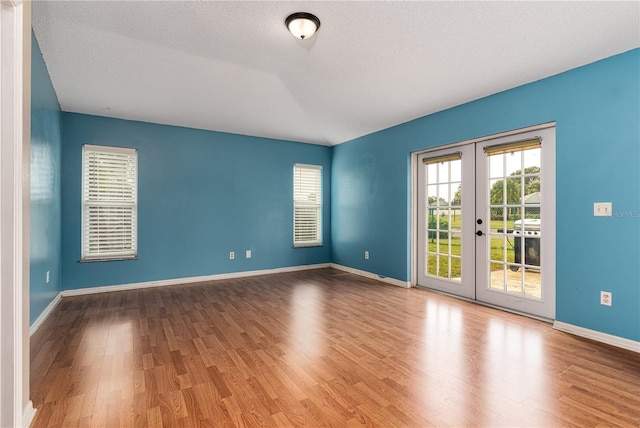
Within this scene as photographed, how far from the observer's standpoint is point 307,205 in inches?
256

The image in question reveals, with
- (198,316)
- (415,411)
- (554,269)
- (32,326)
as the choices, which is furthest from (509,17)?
(32,326)

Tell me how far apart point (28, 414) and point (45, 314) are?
2266mm

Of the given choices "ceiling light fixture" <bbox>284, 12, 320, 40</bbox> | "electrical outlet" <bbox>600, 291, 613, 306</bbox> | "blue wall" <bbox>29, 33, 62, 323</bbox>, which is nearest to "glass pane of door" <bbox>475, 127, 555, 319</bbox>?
"electrical outlet" <bbox>600, 291, 613, 306</bbox>

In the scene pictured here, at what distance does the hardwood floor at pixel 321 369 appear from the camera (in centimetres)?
181

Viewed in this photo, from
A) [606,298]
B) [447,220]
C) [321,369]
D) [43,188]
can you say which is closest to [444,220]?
[447,220]

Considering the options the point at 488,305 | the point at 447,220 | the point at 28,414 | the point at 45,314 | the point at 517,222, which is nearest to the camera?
the point at 28,414

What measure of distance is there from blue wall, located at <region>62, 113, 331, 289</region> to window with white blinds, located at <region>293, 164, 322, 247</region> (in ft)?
0.46

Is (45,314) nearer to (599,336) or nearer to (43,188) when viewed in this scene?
(43,188)

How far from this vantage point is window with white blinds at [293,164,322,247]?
6.35 m

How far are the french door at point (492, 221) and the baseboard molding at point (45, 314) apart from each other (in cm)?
471

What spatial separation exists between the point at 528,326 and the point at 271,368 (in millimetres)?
2629

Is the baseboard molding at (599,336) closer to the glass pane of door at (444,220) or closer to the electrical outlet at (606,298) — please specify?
the electrical outlet at (606,298)

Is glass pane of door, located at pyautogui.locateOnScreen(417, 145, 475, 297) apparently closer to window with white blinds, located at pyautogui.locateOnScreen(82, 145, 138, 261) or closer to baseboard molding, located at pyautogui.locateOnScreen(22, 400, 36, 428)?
baseboard molding, located at pyautogui.locateOnScreen(22, 400, 36, 428)

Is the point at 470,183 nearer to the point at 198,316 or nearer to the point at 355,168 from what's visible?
the point at 355,168
